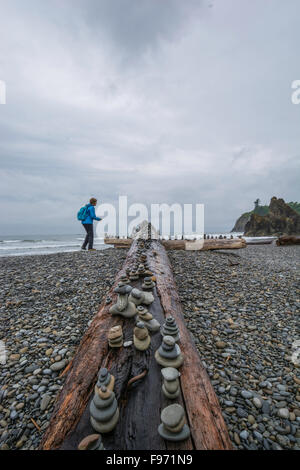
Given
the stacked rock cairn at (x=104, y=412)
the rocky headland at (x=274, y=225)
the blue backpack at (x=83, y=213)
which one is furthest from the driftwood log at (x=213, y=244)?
the rocky headland at (x=274, y=225)

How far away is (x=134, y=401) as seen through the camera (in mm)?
1525

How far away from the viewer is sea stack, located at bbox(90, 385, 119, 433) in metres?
1.30

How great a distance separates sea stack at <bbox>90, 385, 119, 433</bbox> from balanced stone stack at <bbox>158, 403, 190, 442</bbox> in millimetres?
305

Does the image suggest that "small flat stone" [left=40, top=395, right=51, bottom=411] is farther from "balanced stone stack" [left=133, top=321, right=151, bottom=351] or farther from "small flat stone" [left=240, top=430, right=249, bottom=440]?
"small flat stone" [left=240, top=430, right=249, bottom=440]

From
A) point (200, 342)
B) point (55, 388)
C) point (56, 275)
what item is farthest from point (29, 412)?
point (56, 275)

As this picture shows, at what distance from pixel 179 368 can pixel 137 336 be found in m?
0.49

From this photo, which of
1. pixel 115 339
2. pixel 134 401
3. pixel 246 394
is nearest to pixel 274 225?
pixel 246 394

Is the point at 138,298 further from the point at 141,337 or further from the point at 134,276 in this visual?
the point at 134,276

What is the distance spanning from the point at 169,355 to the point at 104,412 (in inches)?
27.2

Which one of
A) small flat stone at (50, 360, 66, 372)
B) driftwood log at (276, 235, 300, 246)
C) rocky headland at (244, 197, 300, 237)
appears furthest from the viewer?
rocky headland at (244, 197, 300, 237)

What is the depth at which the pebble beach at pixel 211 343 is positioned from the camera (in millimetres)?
1831

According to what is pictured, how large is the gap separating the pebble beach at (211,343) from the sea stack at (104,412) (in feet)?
2.76

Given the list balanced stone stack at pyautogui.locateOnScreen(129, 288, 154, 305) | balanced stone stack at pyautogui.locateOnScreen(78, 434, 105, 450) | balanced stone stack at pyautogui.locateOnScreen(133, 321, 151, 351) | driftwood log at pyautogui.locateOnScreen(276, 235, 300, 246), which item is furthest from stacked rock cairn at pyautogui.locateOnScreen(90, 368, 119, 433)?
driftwood log at pyautogui.locateOnScreen(276, 235, 300, 246)

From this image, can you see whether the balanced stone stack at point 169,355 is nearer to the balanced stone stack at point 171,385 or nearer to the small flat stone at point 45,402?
the balanced stone stack at point 171,385
